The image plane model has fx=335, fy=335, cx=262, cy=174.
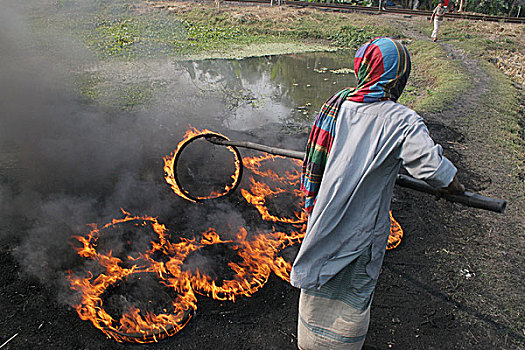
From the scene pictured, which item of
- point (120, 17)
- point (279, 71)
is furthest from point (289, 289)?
point (120, 17)

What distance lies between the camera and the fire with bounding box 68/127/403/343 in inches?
116

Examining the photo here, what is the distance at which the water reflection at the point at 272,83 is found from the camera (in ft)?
26.8

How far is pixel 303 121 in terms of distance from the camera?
7.90m

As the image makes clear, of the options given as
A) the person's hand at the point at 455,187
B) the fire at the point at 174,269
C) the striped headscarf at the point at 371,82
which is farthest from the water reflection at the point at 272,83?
the person's hand at the point at 455,187

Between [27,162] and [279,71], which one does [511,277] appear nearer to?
[27,162]

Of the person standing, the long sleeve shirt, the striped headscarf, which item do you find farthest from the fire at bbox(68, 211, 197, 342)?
the striped headscarf

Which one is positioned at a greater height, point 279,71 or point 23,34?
point 23,34

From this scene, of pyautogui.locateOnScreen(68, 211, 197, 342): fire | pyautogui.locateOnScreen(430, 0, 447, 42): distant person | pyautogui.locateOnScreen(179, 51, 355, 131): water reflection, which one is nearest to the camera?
pyautogui.locateOnScreen(68, 211, 197, 342): fire

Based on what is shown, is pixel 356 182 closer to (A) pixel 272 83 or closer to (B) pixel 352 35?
(A) pixel 272 83

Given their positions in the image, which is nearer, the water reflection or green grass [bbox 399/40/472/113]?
the water reflection

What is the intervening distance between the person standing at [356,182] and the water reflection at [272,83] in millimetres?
5119

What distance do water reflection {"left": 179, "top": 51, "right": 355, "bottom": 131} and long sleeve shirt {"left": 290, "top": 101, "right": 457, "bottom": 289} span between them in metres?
5.17

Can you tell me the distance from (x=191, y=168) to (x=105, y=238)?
183 centimetres

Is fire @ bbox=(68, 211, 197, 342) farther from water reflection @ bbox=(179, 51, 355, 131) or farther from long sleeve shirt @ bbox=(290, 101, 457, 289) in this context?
water reflection @ bbox=(179, 51, 355, 131)
